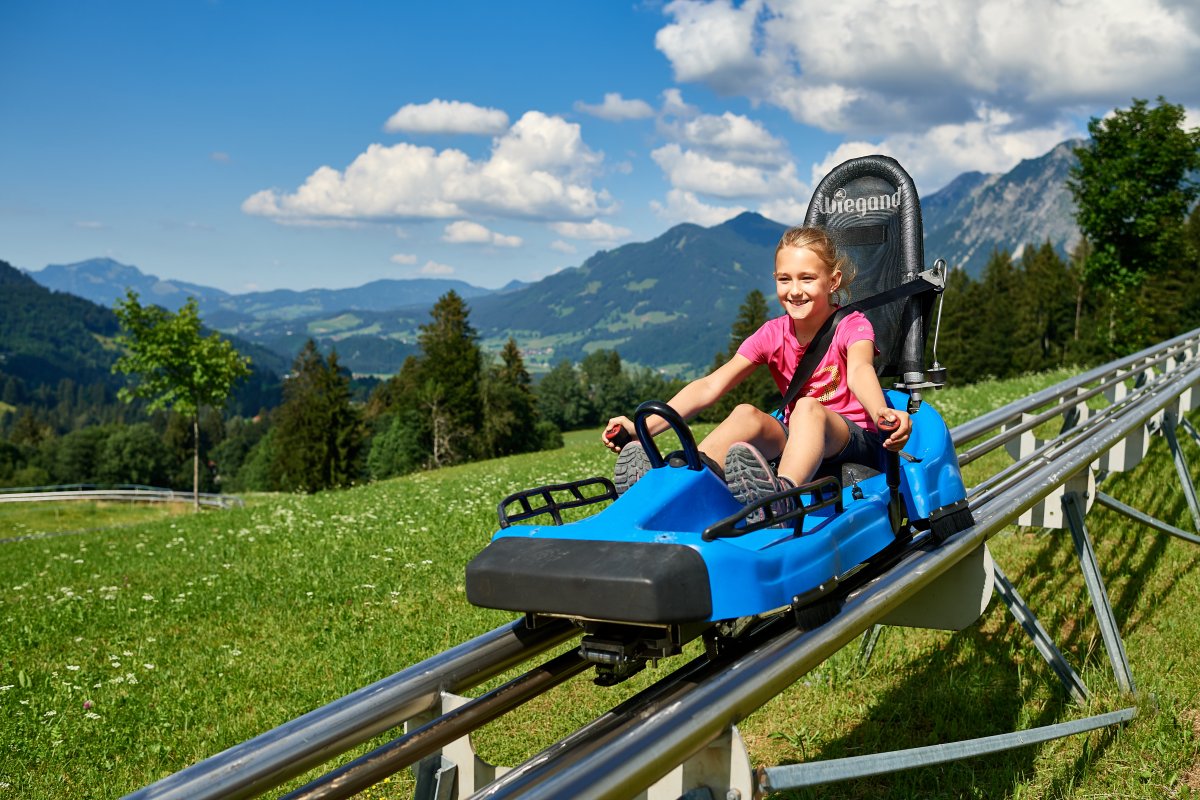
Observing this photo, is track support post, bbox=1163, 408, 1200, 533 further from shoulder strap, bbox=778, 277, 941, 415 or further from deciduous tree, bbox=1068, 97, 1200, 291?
deciduous tree, bbox=1068, 97, 1200, 291

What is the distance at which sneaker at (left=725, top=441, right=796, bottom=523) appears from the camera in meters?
3.31

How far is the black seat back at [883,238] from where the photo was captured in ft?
16.5

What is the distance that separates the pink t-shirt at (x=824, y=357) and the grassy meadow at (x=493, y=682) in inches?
70.9

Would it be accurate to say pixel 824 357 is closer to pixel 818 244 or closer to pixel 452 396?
pixel 818 244

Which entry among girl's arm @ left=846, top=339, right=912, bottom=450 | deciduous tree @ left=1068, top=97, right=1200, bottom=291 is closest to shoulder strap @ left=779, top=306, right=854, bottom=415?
girl's arm @ left=846, top=339, right=912, bottom=450

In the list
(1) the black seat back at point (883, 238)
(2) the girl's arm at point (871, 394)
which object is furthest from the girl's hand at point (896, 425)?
(1) the black seat back at point (883, 238)

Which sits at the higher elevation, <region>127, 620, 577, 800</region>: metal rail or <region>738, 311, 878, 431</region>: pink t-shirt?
<region>738, 311, 878, 431</region>: pink t-shirt

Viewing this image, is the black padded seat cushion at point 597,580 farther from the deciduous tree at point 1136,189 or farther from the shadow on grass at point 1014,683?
the deciduous tree at point 1136,189

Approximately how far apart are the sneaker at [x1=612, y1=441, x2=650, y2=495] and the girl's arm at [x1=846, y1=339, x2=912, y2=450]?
0.95 meters

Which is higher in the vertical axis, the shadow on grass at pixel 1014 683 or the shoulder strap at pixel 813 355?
the shoulder strap at pixel 813 355

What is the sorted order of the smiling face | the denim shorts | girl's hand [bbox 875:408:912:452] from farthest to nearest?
1. the smiling face
2. the denim shorts
3. girl's hand [bbox 875:408:912:452]

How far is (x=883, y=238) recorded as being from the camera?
544 cm

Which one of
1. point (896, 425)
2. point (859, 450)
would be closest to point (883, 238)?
point (859, 450)

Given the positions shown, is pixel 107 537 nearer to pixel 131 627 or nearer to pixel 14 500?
pixel 131 627
